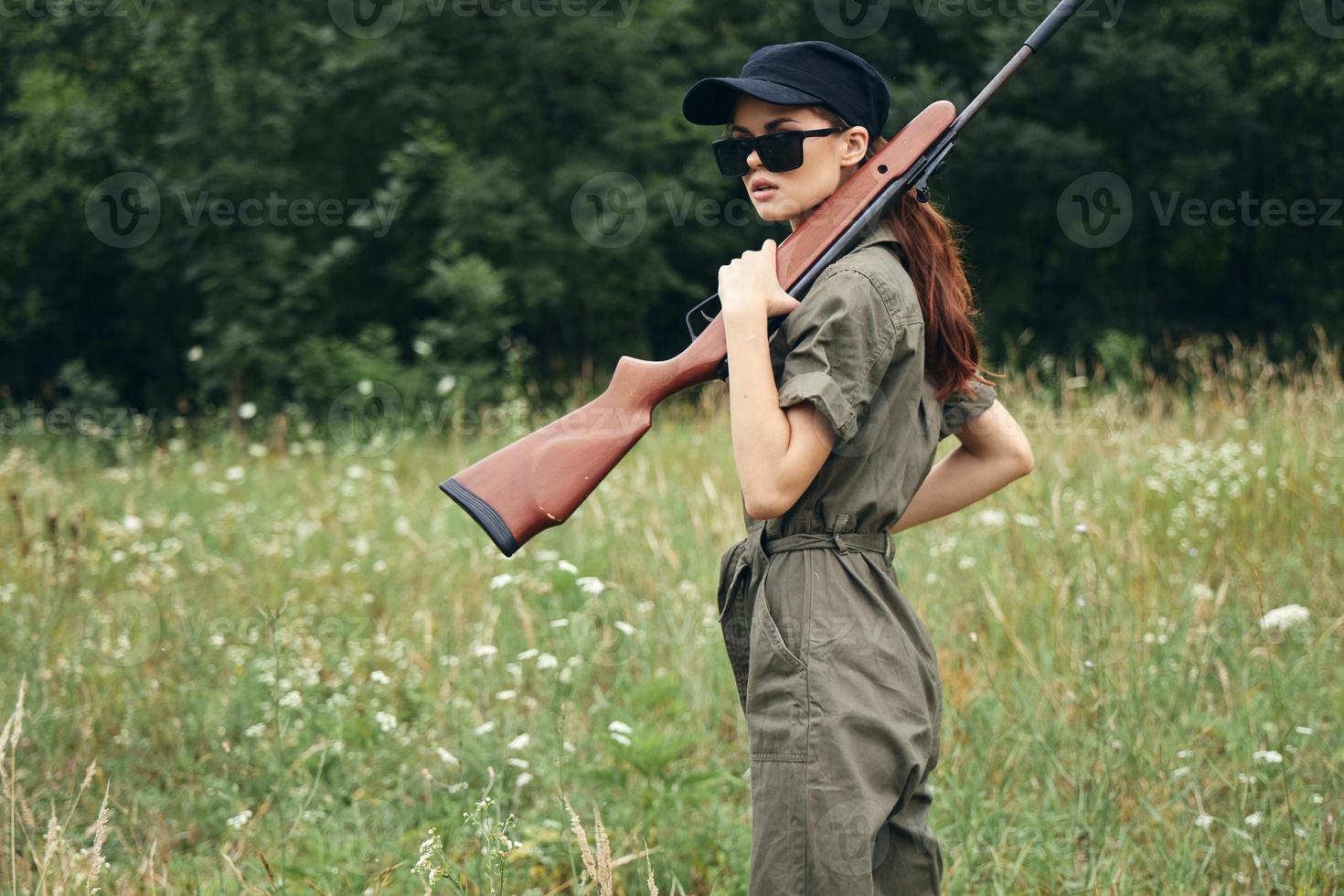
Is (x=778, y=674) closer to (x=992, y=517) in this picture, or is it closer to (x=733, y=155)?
(x=733, y=155)

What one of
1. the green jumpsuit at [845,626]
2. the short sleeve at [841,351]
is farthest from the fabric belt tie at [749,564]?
the short sleeve at [841,351]

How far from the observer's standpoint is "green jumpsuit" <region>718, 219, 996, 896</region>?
5.89 feet

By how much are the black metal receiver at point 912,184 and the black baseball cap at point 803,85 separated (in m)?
0.12

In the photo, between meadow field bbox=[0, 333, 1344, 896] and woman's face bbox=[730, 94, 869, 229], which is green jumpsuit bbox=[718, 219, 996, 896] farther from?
meadow field bbox=[0, 333, 1344, 896]

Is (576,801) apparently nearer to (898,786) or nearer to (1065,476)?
(898,786)

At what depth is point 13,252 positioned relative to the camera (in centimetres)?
1634

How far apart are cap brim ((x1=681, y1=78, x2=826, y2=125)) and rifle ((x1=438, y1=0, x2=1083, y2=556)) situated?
17 centimetres

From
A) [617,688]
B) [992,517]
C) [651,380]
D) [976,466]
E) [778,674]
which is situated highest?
[651,380]

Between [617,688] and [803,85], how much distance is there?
2.43m

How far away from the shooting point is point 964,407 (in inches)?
85.4

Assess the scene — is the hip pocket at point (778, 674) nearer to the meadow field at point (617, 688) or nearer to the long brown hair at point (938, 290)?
the meadow field at point (617, 688)

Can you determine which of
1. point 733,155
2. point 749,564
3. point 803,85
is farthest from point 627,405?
point 803,85

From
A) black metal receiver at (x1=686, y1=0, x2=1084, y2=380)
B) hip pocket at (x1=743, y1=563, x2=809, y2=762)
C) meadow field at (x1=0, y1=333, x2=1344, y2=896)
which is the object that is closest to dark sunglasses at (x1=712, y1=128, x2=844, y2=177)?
black metal receiver at (x1=686, y1=0, x2=1084, y2=380)

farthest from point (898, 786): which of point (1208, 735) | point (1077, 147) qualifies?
point (1077, 147)
